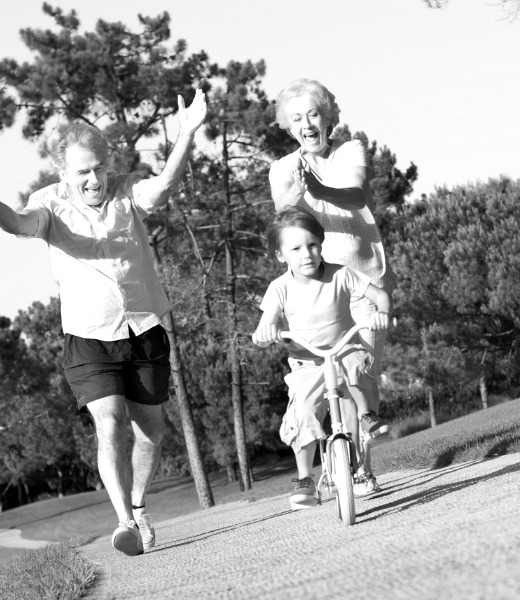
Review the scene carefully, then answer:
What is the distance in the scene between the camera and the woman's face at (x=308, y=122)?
5.51 metres

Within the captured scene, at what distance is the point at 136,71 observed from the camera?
22.9 metres

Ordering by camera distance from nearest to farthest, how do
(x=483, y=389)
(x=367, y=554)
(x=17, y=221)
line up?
(x=367, y=554) < (x=17, y=221) < (x=483, y=389)

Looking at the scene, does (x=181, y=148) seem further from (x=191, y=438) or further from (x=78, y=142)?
(x=191, y=438)

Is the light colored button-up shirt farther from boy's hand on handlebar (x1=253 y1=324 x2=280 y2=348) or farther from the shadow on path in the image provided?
the shadow on path

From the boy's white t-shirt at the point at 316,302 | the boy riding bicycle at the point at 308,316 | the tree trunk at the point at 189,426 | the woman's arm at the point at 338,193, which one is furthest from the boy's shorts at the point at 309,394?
the tree trunk at the point at 189,426

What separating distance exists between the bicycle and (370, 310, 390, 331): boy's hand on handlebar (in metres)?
0.10

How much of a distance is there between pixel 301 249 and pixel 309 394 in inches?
28.3

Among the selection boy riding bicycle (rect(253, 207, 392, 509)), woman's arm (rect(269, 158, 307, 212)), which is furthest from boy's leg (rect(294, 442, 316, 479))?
woman's arm (rect(269, 158, 307, 212))

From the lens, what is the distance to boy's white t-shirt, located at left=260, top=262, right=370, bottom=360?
16.8 feet

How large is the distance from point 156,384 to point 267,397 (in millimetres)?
27577

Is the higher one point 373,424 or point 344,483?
point 373,424

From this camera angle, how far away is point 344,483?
416 cm

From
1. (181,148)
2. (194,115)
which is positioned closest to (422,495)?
(181,148)

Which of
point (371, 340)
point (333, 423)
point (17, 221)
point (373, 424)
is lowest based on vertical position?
point (373, 424)
